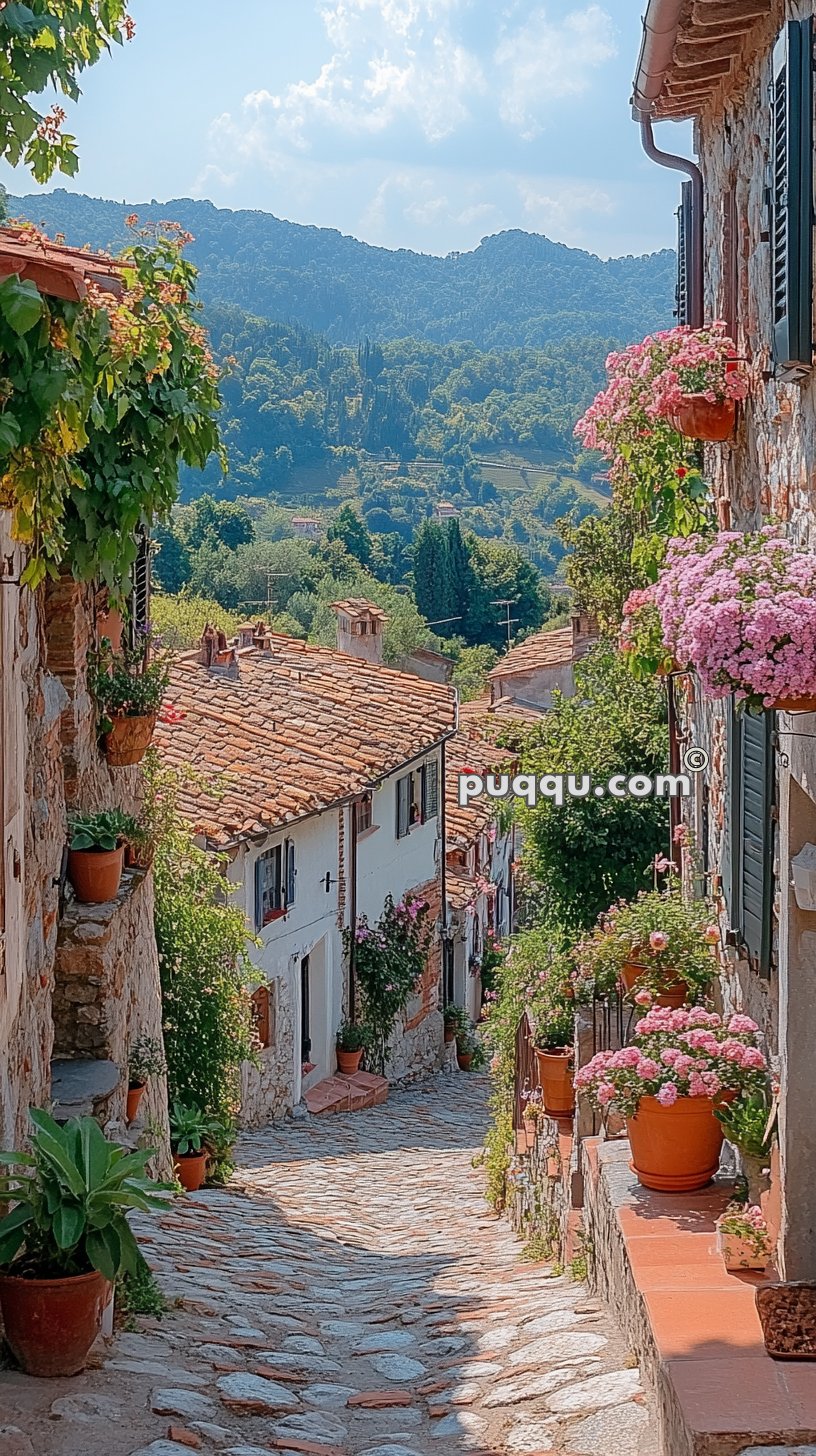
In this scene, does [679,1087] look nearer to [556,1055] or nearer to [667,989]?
[667,989]

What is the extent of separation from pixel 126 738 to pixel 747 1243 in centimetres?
500

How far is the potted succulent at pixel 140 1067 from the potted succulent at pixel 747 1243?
444cm

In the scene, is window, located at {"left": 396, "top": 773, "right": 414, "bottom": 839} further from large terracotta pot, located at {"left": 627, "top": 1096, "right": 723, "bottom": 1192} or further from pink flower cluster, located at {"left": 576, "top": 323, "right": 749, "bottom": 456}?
large terracotta pot, located at {"left": 627, "top": 1096, "right": 723, "bottom": 1192}

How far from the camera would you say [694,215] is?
8.08 m

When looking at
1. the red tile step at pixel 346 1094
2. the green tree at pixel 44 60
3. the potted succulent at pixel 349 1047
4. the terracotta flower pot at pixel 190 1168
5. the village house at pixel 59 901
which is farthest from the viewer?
the potted succulent at pixel 349 1047

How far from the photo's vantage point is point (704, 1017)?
6266mm

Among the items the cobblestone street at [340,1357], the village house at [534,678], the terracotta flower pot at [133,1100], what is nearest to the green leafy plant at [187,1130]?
the cobblestone street at [340,1357]

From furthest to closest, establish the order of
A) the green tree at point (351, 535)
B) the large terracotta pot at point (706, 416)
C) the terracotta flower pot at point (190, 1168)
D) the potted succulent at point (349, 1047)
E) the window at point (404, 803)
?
the green tree at point (351, 535) < the window at point (404, 803) < the potted succulent at point (349, 1047) < the terracotta flower pot at point (190, 1168) < the large terracotta pot at point (706, 416)

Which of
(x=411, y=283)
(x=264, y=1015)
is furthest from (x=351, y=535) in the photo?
(x=411, y=283)

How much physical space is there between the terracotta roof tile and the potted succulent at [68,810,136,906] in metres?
4.89

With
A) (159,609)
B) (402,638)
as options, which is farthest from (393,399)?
(159,609)

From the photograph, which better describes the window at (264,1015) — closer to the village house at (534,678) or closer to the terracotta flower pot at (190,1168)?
the terracotta flower pot at (190,1168)

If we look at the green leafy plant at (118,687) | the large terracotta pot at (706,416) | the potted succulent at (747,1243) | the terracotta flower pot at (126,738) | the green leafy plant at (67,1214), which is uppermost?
the large terracotta pot at (706,416)

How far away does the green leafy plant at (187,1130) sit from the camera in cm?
1062
